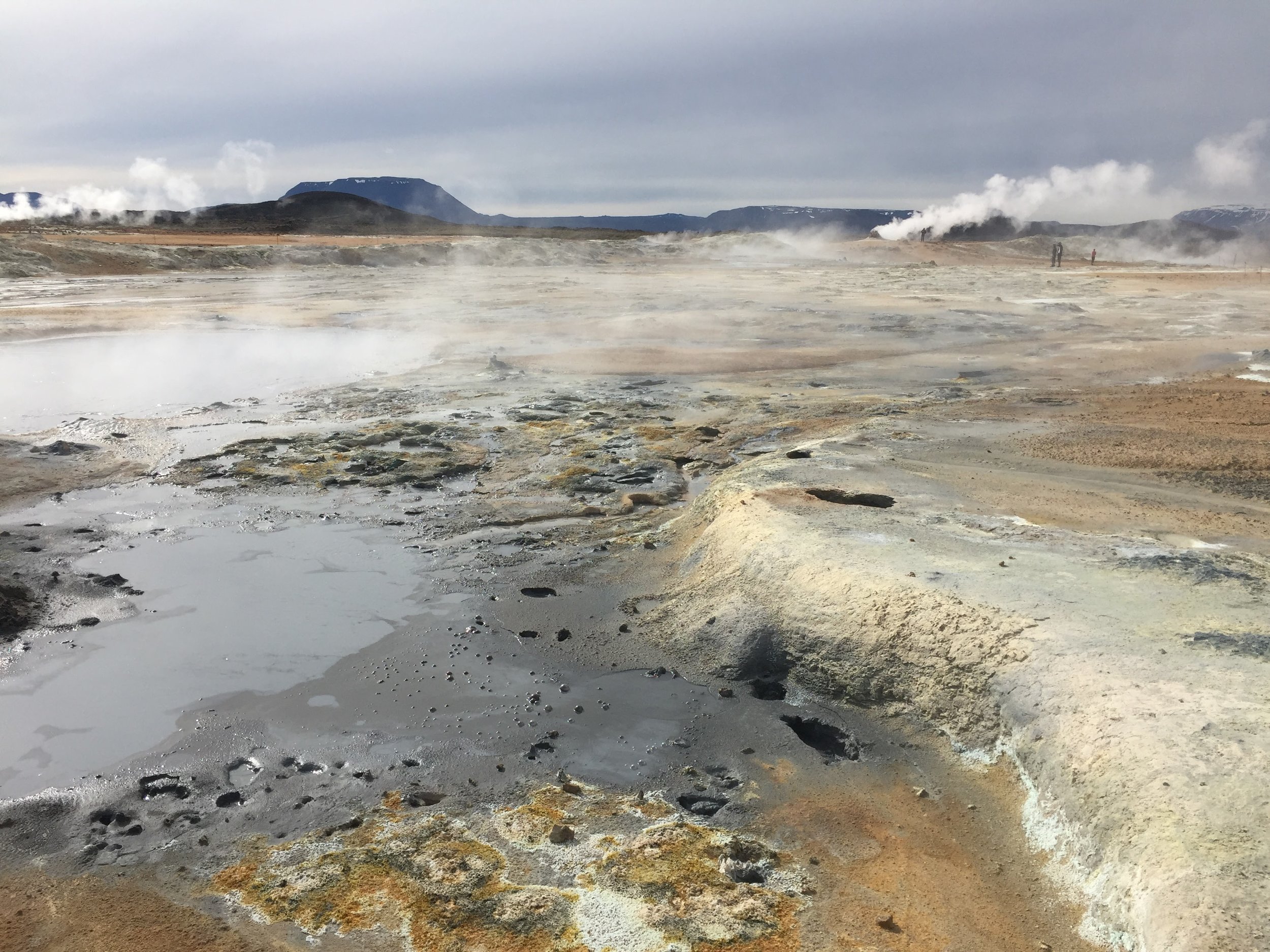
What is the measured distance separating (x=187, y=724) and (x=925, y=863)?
338 cm

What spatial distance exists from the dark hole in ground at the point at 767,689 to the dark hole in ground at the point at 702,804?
0.86m

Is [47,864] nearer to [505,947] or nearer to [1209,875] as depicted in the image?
[505,947]

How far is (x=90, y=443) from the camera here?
8945mm

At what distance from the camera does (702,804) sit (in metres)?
3.69

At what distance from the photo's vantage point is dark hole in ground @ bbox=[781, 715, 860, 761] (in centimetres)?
409

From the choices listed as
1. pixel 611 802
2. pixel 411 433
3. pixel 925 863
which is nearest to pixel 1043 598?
pixel 925 863

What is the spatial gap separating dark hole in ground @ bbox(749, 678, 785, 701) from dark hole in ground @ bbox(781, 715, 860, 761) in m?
0.17

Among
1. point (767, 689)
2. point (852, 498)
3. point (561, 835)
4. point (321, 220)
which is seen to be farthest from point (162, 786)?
point (321, 220)

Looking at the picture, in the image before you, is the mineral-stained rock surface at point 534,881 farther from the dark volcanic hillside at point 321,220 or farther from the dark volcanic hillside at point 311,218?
the dark volcanic hillside at point 311,218

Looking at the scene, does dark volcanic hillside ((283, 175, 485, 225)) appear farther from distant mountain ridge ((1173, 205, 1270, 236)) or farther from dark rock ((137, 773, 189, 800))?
dark rock ((137, 773, 189, 800))

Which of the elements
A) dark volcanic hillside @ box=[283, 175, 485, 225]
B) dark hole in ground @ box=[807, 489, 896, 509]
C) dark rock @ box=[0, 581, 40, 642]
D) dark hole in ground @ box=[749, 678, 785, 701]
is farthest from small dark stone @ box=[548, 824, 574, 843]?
dark volcanic hillside @ box=[283, 175, 485, 225]

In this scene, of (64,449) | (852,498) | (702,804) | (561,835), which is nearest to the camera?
(561,835)

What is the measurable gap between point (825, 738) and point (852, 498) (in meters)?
2.39

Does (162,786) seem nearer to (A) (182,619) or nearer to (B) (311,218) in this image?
(A) (182,619)
